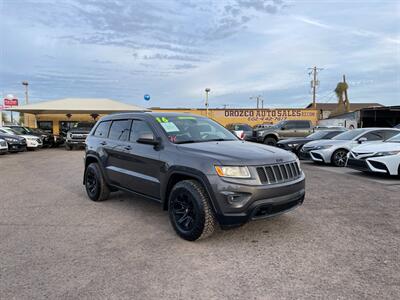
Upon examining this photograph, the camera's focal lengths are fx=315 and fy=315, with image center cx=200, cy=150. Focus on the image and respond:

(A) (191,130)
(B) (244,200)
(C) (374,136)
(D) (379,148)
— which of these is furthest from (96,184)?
(C) (374,136)

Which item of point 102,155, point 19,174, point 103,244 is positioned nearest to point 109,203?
point 102,155

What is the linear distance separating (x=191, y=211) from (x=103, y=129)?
3132mm

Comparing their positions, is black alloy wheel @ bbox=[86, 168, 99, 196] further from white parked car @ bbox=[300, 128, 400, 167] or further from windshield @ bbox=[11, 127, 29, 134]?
windshield @ bbox=[11, 127, 29, 134]

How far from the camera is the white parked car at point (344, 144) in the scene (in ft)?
37.1

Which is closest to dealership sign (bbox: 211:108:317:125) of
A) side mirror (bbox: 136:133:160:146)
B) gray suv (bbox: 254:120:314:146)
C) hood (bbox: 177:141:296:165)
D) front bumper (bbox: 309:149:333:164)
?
gray suv (bbox: 254:120:314:146)

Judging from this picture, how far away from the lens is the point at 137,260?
11.6ft

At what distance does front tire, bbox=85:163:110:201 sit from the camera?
6.00 metres

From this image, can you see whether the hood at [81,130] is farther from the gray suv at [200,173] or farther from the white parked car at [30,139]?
the gray suv at [200,173]

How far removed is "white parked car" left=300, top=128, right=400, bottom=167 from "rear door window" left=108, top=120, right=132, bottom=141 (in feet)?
27.5

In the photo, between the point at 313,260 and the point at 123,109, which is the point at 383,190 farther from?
the point at 123,109

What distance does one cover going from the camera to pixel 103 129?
625cm

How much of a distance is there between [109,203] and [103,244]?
2.13 meters

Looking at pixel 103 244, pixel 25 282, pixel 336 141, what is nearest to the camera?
pixel 25 282

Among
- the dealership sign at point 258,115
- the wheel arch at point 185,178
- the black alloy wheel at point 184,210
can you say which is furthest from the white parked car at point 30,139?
the dealership sign at point 258,115
